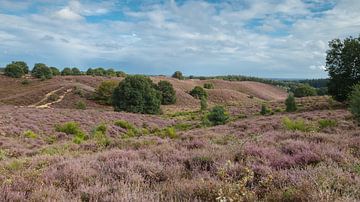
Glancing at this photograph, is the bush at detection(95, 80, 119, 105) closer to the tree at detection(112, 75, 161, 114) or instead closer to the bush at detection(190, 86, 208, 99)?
the tree at detection(112, 75, 161, 114)

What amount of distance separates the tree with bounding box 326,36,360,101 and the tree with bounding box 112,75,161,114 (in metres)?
31.1

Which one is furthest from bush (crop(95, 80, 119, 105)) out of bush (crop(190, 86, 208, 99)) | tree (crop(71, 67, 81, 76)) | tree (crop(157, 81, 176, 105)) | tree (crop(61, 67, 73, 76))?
tree (crop(71, 67, 81, 76))

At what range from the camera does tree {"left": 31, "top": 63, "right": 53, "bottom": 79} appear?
100019mm

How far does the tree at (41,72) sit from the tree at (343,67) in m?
83.4

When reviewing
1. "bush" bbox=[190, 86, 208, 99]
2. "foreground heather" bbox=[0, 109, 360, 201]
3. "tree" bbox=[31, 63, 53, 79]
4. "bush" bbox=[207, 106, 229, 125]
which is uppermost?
"tree" bbox=[31, 63, 53, 79]

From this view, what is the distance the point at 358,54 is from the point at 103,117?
113 feet

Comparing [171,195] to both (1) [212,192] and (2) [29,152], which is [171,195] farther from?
(2) [29,152]

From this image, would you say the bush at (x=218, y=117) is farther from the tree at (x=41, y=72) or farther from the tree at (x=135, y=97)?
the tree at (x=41, y=72)

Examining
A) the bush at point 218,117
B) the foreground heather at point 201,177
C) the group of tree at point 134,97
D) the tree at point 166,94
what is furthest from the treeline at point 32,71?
the foreground heather at point 201,177

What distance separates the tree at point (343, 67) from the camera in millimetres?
42406

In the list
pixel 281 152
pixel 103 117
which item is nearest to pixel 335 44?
pixel 103 117

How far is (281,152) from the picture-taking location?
6.85 metres

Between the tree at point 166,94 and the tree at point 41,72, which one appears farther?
the tree at point 41,72

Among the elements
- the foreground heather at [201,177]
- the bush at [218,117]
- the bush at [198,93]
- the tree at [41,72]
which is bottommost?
the bush at [198,93]
